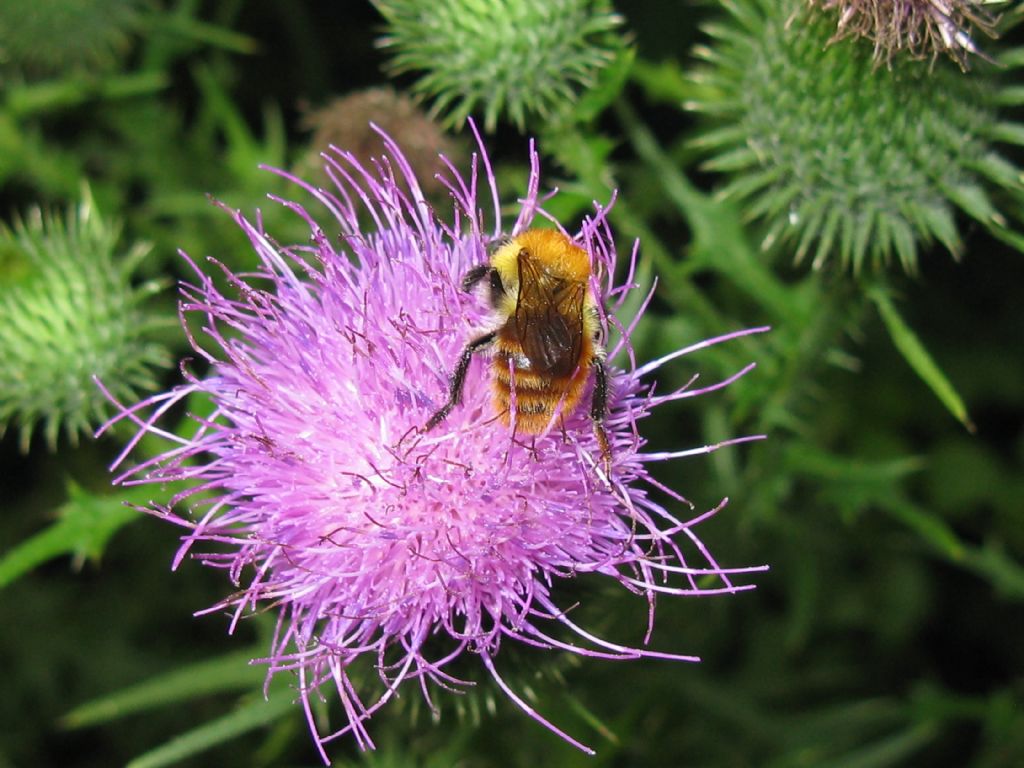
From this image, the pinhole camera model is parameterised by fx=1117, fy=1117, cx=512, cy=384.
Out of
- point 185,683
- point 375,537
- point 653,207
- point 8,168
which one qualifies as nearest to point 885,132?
point 653,207

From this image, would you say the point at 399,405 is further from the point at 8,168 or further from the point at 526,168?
the point at 8,168

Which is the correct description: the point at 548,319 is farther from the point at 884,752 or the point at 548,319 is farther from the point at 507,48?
the point at 884,752

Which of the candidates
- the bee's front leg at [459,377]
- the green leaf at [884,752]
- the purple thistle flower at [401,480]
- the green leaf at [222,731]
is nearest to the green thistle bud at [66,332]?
the purple thistle flower at [401,480]

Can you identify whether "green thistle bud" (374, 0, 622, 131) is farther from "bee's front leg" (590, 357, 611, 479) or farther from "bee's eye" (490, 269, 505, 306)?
"bee's front leg" (590, 357, 611, 479)

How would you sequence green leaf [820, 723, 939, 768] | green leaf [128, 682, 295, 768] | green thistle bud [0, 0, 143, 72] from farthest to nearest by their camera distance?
green thistle bud [0, 0, 143, 72], green leaf [820, 723, 939, 768], green leaf [128, 682, 295, 768]

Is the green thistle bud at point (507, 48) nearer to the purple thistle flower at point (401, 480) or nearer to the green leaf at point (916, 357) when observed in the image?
the purple thistle flower at point (401, 480)

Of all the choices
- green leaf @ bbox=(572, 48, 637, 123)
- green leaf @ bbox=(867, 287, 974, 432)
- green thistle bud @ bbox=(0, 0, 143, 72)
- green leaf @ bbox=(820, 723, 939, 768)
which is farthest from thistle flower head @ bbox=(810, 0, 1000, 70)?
green thistle bud @ bbox=(0, 0, 143, 72)
